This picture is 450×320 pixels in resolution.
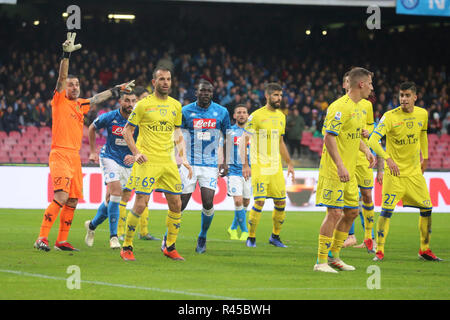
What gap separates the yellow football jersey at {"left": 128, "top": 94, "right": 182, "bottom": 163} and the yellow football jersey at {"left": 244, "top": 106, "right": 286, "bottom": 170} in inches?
93.8

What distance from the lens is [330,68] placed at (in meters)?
30.2

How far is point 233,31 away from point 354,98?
22573 mm

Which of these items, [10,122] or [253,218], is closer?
[253,218]

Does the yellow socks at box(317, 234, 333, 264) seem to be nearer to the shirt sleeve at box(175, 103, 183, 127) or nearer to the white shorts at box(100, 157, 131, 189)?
the shirt sleeve at box(175, 103, 183, 127)

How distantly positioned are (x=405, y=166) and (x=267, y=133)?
2409 mm

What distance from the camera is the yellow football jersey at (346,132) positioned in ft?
26.8

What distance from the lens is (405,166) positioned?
9.81 meters

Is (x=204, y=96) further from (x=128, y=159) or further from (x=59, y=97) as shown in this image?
(x=59, y=97)

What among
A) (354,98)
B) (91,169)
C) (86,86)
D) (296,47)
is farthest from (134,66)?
(354,98)

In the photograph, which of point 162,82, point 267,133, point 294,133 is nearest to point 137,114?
point 162,82

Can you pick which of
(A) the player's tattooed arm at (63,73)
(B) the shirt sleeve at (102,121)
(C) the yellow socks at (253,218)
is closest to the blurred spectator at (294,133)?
(C) the yellow socks at (253,218)

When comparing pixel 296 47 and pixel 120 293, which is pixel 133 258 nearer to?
pixel 120 293

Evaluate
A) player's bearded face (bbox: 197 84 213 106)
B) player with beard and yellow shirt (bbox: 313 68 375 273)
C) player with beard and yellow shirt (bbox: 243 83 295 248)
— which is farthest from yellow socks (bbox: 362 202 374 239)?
player's bearded face (bbox: 197 84 213 106)

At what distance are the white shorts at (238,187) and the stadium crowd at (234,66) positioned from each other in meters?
10.1
